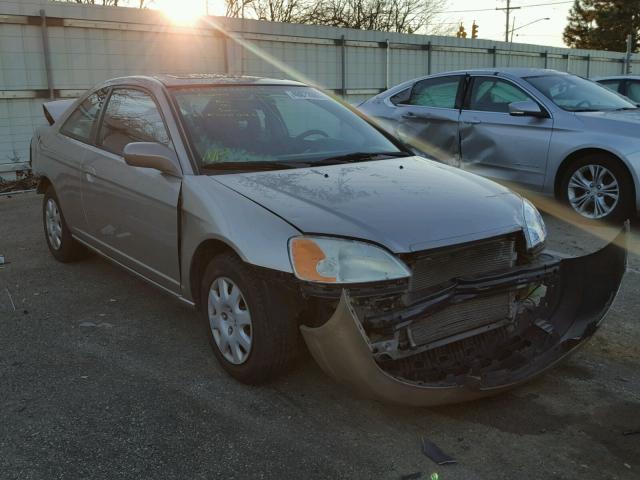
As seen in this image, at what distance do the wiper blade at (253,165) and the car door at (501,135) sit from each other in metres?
3.91

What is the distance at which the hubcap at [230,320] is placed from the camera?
10.4 feet

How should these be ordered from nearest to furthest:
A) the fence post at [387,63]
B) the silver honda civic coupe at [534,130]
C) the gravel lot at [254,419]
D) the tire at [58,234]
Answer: the gravel lot at [254,419]
the tire at [58,234]
the silver honda civic coupe at [534,130]
the fence post at [387,63]

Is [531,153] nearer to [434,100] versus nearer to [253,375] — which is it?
[434,100]

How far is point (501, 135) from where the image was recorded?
23.2ft

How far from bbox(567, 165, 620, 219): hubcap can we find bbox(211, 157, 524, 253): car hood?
325cm

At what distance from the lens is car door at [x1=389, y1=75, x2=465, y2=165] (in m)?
7.60

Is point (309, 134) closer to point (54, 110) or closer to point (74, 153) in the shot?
point (74, 153)

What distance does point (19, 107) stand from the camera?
9836 millimetres

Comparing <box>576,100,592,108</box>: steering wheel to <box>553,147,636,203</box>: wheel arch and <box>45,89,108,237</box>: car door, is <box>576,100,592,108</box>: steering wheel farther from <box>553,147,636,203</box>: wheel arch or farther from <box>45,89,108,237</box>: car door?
<box>45,89,108,237</box>: car door

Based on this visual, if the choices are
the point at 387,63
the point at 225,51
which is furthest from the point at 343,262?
the point at 387,63

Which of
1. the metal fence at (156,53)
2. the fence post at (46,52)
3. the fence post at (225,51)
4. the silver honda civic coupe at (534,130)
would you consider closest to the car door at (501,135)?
the silver honda civic coupe at (534,130)

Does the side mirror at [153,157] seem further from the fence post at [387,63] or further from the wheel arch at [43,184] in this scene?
the fence post at [387,63]

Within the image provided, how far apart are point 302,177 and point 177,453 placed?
1.53 m

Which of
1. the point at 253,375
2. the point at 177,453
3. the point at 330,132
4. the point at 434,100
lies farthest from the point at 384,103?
the point at 177,453
